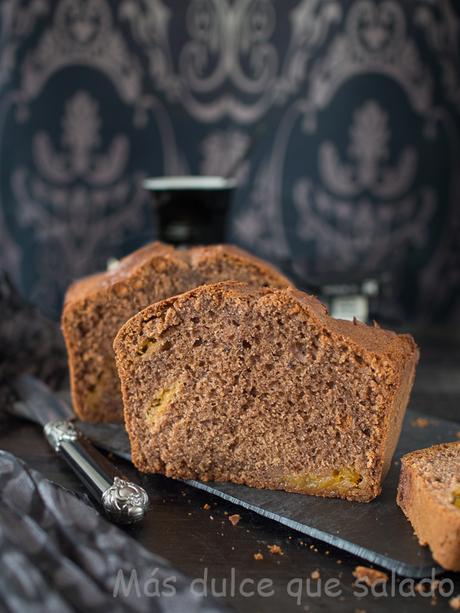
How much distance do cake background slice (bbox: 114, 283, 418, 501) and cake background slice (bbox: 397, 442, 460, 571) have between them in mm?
133

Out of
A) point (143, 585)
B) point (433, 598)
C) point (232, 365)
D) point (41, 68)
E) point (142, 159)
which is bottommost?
point (433, 598)

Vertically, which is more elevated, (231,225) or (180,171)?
(180,171)

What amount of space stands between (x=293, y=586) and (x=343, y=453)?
1.82 ft

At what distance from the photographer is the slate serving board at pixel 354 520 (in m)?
2.19

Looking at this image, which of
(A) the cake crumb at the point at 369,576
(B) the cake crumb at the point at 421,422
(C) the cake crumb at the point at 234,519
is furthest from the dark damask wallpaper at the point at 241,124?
(A) the cake crumb at the point at 369,576

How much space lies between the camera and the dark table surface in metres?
2.05

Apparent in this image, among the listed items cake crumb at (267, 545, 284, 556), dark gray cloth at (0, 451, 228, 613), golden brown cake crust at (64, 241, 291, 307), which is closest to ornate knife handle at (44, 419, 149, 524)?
dark gray cloth at (0, 451, 228, 613)

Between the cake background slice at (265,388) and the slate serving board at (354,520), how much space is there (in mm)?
58

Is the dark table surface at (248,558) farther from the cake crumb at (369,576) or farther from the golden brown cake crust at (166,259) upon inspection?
the golden brown cake crust at (166,259)

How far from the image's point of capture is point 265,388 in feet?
8.43

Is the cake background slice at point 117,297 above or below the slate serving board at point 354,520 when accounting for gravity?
above

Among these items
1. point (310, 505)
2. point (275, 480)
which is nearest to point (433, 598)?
point (310, 505)

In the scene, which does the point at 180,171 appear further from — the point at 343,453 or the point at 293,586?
the point at 293,586

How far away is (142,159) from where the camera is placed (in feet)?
17.2
